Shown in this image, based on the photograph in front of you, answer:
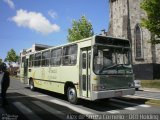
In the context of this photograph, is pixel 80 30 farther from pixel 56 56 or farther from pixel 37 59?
pixel 56 56

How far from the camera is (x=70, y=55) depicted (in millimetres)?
14023

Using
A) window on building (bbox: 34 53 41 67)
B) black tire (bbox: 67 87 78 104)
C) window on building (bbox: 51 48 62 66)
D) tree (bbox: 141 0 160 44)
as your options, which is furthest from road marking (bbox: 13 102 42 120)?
tree (bbox: 141 0 160 44)

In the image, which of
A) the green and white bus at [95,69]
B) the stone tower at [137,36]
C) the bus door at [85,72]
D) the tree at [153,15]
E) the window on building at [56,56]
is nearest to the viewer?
the green and white bus at [95,69]

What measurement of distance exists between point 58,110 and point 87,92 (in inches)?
62.5

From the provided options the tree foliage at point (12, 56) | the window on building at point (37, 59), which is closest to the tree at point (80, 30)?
the window on building at point (37, 59)

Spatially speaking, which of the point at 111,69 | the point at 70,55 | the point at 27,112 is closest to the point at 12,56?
the point at 70,55

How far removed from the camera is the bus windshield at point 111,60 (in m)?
11.9

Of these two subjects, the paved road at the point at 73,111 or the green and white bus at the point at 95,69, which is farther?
the green and white bus at the point at 95,69

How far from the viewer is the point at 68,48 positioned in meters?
14.4

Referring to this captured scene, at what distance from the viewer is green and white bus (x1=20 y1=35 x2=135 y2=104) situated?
1180 centimetres

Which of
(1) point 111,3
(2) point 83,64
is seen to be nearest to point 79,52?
(2) point 83,64

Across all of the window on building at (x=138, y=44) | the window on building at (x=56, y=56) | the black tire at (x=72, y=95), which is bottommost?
the black tire at (x=72, y=95)

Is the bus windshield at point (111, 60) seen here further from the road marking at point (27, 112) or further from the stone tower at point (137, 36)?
the stone tower at point (137, 36)

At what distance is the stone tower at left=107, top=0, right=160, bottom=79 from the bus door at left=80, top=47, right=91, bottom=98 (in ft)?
88.0
